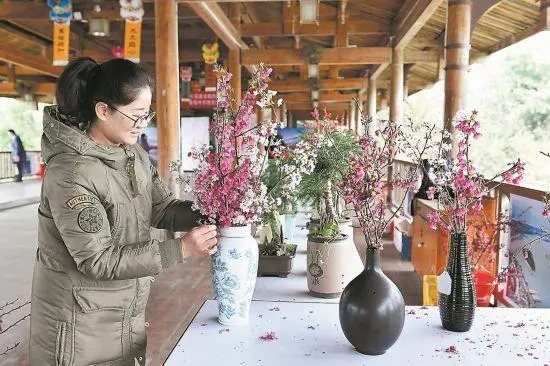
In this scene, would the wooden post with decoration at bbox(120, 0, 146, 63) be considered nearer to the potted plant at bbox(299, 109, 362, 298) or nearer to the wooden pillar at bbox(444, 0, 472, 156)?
the wooden pillar at bbox(444, 0, 472, 156)

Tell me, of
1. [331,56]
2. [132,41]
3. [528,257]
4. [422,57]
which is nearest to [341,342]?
[528,257]

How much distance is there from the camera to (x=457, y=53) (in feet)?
14.0

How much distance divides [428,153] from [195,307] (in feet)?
9.07

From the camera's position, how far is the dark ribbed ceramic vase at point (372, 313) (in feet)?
4.03

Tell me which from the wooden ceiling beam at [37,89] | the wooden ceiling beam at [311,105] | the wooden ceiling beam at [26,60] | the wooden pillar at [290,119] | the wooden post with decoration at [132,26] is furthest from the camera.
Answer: the wooden pillar at [290,119]

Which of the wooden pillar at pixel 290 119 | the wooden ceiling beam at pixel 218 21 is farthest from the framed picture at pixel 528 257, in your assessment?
the wooden pillar at pixel 290 119

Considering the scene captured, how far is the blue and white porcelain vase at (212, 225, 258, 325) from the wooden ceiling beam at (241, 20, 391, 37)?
6.93 meters

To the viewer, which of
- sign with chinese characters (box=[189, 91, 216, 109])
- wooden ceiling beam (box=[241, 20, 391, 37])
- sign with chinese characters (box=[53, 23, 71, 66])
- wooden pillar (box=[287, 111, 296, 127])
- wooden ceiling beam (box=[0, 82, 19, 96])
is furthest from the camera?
wooden pillar (box=[287, 111, 296, 127])

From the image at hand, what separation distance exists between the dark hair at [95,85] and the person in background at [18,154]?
12994mm

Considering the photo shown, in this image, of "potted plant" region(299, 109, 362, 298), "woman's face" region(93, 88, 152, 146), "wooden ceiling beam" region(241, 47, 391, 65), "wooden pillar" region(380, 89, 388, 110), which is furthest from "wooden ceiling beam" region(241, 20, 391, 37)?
"wooden pillar" region(380, 89, 388, 110)

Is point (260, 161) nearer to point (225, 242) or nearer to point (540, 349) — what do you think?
point (225, 242)

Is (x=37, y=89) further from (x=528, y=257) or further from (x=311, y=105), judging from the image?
(x=528, y=257)

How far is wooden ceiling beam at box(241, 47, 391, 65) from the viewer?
8125mm

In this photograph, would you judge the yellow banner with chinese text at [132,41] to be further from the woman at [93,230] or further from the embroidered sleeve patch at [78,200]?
the embroidered sleeve patch at [78,200]
